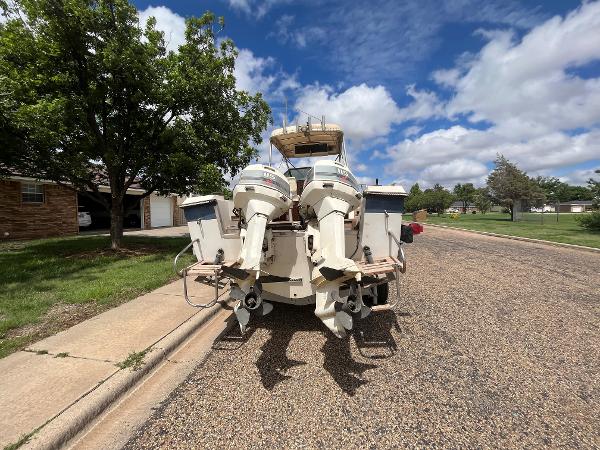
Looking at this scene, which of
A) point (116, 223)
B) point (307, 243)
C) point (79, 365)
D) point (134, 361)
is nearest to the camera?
point (79, 365)

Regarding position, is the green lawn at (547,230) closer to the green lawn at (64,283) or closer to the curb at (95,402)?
the curb at (95,402)

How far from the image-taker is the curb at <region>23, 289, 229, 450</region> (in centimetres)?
214

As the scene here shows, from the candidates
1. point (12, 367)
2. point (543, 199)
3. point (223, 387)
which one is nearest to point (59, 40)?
point (12, 367)

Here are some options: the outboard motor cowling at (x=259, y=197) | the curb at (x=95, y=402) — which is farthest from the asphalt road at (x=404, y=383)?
the outboard motor cowling at (x=259, y=197)

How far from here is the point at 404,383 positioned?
2875mm

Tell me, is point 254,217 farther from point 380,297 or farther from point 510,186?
point 510,186

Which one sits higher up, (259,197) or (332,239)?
(259,197)

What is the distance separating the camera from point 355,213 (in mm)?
3945

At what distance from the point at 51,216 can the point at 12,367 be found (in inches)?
600

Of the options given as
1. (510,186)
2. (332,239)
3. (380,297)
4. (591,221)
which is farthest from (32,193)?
(510,186)

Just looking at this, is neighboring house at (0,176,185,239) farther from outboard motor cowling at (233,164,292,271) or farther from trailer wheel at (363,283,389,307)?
trailer wheel at (363,283,389,307)

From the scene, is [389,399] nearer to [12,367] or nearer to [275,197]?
[275,197]

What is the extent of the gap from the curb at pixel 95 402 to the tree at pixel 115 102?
648 centimetres

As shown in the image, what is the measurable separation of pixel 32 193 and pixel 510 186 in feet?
126
